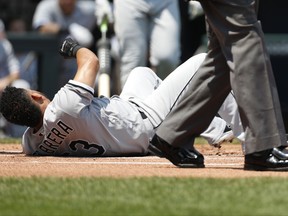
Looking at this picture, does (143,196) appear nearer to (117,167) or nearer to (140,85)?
(117,167)

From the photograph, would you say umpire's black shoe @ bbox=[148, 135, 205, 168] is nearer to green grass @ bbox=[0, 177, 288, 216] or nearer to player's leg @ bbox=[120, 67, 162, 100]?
green grass @ bbox=[0, 177, 288, 216]

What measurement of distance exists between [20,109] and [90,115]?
50 cm

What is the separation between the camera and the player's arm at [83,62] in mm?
7136

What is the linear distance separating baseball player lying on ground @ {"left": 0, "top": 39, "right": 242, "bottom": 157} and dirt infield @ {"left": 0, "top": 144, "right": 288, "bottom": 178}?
0.13m

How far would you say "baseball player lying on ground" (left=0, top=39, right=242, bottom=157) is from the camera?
7129mm

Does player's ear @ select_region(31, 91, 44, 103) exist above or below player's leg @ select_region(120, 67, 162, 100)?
above

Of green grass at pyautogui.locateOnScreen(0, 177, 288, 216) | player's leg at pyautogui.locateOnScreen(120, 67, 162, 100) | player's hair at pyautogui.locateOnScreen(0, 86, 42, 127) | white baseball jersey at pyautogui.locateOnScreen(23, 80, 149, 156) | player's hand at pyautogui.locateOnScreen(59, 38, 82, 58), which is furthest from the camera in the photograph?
player's leg at pyautogui.locateOnScreen(120, 67, 162, 100)

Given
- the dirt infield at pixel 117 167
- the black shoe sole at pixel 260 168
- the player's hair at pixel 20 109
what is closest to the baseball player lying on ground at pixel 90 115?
the player's hair at pixel 20 109

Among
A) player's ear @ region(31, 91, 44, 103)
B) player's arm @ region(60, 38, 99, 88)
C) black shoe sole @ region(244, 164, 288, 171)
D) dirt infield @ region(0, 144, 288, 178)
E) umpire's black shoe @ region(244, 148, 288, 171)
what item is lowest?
dirt infield @ region(0, 144, 288, 178)

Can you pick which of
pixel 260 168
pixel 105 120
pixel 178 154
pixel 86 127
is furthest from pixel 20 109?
pixel 260 168

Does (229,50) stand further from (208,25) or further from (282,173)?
(282,173)

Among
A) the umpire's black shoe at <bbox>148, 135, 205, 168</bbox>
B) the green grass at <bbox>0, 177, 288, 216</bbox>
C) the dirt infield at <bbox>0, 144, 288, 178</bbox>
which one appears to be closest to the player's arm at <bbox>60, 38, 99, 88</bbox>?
the dirt infield at <bbox>0, 144, 288, 178</bbox>

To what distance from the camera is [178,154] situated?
6.49 metres

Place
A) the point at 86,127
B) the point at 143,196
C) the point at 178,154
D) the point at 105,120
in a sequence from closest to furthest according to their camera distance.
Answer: the point at 143,196, the point at 178,154, the point at 86,127, the point at 105,120
